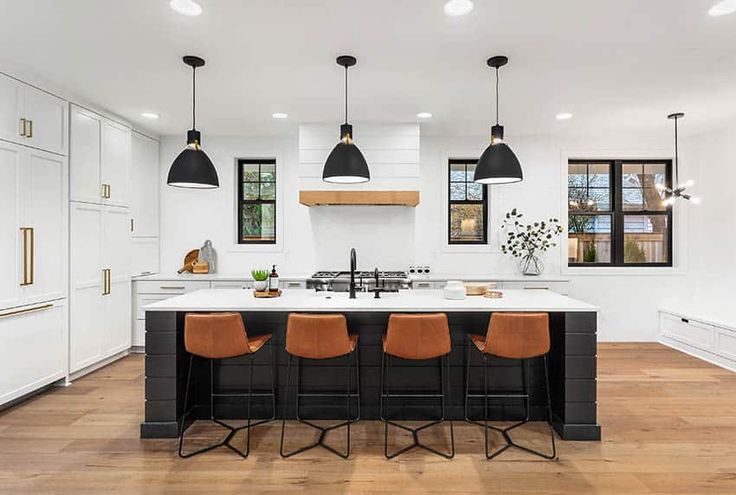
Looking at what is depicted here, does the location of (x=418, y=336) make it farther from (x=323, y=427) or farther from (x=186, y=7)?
(x=186, y=7)

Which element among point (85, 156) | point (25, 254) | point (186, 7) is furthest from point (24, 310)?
point (186, 7)

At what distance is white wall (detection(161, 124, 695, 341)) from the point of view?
5805 millimetres

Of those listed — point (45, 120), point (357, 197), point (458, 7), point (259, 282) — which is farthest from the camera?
point (357, 197)

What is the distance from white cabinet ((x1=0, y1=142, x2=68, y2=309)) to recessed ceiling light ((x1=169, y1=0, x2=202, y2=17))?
1.99 m

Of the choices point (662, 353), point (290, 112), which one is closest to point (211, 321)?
point (290, 112)

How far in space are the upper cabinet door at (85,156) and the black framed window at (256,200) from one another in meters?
1.80

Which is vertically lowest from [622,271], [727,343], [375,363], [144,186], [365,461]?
[365,461]

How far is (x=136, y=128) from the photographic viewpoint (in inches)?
210

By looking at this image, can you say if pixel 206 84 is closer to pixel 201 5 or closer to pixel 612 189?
pixel 201 5

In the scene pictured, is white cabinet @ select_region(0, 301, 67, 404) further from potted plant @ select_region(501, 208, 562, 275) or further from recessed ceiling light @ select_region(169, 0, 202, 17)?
potted plant @ select_region(501, 208, 562, 275)

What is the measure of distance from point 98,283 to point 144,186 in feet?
4.93

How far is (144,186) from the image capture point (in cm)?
552

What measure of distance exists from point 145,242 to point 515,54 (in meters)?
4.71

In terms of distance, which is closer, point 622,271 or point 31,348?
point 31,348
